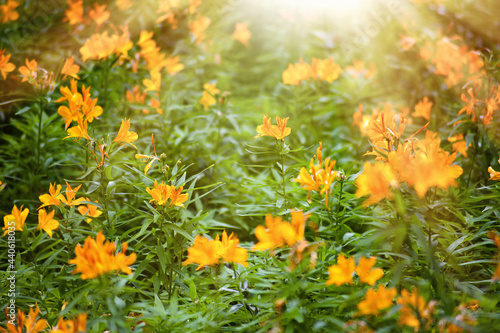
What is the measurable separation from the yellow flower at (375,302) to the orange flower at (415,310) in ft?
0.11

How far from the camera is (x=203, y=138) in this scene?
96.0 inches

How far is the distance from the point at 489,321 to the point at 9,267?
1722 millimetres

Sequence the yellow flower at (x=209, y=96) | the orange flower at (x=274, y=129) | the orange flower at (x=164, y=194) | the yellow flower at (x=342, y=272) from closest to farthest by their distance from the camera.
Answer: the yellow flower at (x=342, y=272) < the orange flower at (x=164, y=194) < the orange flower at (x=274, y=129) < the yellow flower at (x=209, y=96)

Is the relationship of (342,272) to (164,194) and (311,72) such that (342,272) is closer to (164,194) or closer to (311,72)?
(164,194)

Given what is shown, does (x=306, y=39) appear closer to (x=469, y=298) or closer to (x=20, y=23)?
(x=20, y=23)

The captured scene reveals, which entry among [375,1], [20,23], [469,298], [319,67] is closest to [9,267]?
[469,298]

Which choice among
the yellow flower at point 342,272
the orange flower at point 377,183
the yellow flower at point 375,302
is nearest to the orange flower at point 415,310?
the yellow flower at point 375,302

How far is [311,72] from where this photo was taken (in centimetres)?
251

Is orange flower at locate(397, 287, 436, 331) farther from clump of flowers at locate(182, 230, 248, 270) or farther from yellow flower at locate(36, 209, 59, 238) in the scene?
yellow flower at locate(36, 209, 59, 238)

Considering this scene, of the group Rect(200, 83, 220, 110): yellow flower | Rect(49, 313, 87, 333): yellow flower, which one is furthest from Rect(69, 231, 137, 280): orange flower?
Rect(200, 83, 220, 110): yellow flower

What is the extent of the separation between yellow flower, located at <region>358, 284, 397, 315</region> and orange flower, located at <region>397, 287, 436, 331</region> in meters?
0.03

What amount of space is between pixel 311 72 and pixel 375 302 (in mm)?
1761

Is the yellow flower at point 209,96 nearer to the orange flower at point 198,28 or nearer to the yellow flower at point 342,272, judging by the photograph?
the orange flower at point 198,28

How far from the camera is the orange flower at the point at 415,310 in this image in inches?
40.2
